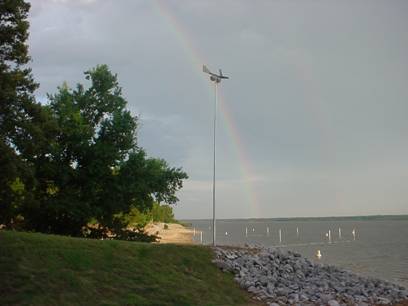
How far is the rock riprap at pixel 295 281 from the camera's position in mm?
20719

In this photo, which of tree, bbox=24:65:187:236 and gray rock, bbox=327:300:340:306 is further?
tree, bbox=24:65:187:236

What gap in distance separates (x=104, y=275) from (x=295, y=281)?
8.46 meters

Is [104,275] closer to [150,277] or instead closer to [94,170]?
[150,277]

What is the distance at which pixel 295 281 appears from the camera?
75.5ft

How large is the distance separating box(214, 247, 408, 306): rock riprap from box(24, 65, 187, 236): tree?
1055 centimetres

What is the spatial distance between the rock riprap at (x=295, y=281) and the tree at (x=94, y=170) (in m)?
10.6

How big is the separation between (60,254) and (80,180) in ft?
46.6

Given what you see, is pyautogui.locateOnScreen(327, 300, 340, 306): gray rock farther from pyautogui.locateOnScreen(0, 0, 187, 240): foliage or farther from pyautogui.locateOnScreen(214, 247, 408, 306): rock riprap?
pyautogui.locateOnScreen(0, 0, 187, 240): foliage

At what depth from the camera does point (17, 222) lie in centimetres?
3269

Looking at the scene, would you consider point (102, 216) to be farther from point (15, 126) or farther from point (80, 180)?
point (15, 126)

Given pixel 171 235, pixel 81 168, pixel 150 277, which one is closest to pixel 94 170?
pixel 81 168

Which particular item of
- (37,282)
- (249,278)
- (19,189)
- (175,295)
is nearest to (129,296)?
(175,295)

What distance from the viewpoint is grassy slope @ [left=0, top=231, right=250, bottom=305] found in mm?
17047

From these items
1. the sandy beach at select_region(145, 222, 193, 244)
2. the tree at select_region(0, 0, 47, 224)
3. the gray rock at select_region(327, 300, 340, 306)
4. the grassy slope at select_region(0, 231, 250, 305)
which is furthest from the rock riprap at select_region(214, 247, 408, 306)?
the sandy beach at select_region(145, 222, 193, 244)
